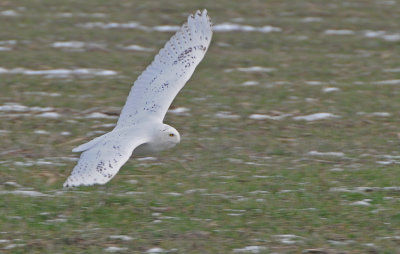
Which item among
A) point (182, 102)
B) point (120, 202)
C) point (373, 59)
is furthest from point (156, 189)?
point (373, 59)

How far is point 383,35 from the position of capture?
14641mm

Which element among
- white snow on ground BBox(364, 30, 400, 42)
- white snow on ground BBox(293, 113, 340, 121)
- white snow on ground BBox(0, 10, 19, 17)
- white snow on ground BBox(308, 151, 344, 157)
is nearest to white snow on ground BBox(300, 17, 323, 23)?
white snow on ground BBox(364, 30, 400, 42)

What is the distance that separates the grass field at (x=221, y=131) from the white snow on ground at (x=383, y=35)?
0.02 meters

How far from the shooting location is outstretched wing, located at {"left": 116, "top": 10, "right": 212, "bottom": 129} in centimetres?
795

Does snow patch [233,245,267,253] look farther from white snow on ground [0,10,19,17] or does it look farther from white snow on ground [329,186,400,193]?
white snow on ground [0,10,19,17]

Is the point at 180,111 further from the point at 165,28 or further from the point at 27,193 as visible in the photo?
the point at 165,28

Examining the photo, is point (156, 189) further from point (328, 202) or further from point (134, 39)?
point (134, 39)

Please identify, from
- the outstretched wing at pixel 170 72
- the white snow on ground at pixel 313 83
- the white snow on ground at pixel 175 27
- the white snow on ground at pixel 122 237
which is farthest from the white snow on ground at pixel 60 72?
the white snow on ground at pixel 122 237

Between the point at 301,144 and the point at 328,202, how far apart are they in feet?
6.98

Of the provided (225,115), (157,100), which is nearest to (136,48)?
(225,115)

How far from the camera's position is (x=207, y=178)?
25.8 ft

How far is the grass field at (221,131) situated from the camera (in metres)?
6.39

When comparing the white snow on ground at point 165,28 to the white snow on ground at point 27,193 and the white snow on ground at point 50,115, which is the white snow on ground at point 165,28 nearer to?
the white snow on ground at point 50,115

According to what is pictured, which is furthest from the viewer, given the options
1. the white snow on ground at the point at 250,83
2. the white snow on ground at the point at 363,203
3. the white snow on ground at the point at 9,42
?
the white snow on ground at the point at 9,42
